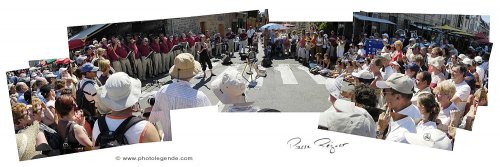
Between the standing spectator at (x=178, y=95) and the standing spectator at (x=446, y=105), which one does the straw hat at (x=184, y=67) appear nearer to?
the standing spectator at (x=178, y=95)

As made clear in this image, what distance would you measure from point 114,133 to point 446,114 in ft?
12.5

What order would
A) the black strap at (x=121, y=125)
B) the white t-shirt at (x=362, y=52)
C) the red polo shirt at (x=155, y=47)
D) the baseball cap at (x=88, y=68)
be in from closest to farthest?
the black strap at (x=121, y=125), the baseball cap at (x=88, y=68), the red polo shirt at (x=155, y=47), the white t-shirt at (x=362, y=52)

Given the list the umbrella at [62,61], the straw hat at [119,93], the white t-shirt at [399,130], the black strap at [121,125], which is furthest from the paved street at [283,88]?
the umbrella at [62,61]

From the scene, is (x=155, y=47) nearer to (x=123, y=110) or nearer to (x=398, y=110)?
(x=123, y=110)

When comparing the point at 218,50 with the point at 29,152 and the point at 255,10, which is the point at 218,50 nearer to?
the point at 255,10

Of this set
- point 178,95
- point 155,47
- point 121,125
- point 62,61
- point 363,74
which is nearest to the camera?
point 121,125

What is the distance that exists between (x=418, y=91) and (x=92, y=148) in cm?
388

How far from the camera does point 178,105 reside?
4703 mm

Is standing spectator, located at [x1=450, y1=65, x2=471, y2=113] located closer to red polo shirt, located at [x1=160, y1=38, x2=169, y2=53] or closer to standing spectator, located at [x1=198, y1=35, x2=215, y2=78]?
standing spectator, located at [x1=198, y1=35, x2=215, y2=78]

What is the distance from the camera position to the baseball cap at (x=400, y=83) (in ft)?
15.7

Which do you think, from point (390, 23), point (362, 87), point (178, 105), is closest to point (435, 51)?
point (390, 23)

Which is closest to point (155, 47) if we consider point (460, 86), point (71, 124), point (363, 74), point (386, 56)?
point (71, 124)

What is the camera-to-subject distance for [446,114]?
4.88 metres
